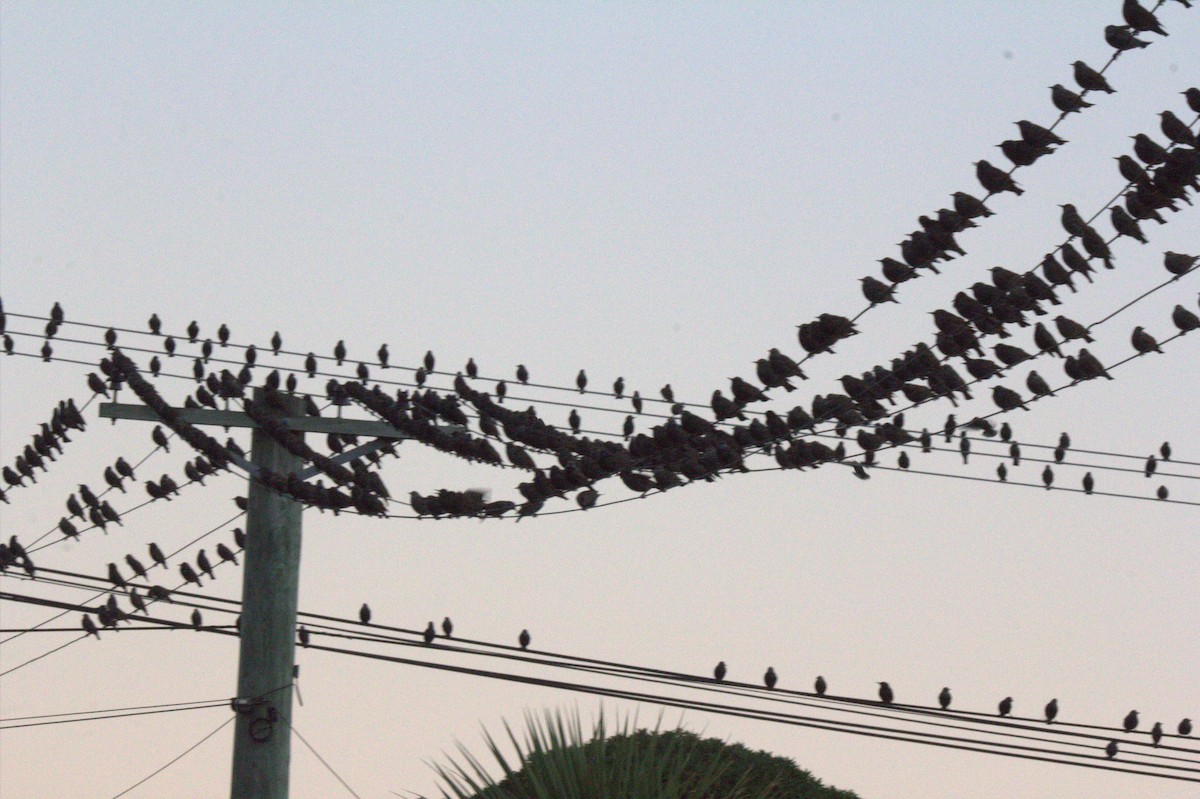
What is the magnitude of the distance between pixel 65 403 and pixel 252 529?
324cm

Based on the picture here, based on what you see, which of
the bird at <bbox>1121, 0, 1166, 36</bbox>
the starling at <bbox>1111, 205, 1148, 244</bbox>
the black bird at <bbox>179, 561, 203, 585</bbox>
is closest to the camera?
the bird at <bbox>1121, 0, 1166, 36</bbox>

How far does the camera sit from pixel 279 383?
12.0 m

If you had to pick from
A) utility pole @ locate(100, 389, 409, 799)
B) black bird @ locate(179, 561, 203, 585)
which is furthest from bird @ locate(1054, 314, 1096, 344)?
black bird @ locate(179, 561, 203, 585)

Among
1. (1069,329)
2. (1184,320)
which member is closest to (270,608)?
(1069,329)

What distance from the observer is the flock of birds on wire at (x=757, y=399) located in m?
6.91

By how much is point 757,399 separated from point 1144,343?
204 cm

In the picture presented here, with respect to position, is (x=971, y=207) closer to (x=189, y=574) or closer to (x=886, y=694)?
(x=886, y=694)

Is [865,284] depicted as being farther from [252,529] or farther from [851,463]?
[252,529]

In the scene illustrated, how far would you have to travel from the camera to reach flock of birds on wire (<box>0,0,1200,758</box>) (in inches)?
272

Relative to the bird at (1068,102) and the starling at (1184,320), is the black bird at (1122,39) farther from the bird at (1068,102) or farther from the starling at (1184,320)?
the starling at (1184,320)

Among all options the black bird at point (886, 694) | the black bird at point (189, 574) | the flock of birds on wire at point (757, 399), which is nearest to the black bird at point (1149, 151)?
the flock of birds on wire at point (757, 399)

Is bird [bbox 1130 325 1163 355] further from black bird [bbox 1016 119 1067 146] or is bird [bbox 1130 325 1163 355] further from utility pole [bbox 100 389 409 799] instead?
utility pole [bbox 100 389 409 799]

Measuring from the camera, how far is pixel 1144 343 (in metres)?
7.96

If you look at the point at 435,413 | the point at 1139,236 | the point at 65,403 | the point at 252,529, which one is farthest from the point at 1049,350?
the point at 65,403
